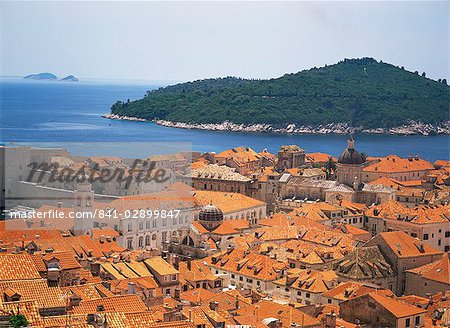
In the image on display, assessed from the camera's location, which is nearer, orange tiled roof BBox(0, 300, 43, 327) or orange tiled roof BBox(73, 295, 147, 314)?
orange tiled roof BBox(0, 300, 43, 327)

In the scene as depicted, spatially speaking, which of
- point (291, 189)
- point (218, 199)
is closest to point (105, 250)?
point (218, 199)

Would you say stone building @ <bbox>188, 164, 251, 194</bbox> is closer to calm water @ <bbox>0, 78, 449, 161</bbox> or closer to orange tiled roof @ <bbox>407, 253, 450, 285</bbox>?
orange tiled roof @ <bbox>407, 253, 450, 285</bbox>

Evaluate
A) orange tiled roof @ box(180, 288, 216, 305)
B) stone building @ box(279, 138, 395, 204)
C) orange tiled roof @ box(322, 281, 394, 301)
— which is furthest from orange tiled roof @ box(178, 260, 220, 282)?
stone building @ box(279, 138, 395, 204)

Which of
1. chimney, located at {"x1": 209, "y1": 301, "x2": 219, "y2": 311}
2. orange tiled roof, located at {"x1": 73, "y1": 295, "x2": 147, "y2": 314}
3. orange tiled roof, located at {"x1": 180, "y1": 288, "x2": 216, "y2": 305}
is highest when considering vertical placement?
orange tiled roof, located at {"x1": 73, "y1": 295, "x2": 147, "y2": 314}

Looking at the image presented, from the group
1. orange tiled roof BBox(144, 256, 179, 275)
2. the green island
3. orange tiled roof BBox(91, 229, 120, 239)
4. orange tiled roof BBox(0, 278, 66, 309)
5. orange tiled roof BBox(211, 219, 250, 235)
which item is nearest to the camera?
orange tiled roof BBox(0, 278, 66, 309)

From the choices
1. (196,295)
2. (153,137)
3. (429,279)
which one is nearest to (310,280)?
(429,279)

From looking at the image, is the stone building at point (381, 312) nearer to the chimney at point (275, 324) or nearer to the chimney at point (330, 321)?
the chimney at point (330, 321)

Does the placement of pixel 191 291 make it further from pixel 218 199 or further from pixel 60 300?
pixel 218 199

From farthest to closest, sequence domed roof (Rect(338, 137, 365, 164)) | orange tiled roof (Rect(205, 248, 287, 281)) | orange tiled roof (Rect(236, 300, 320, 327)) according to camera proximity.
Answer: domed roof (Rect(338, 137, 365, 164)) < orange tiled roof (Rect(205, 248, 287, 281)) < orange tiled roof (Rect(236, 300, 320, 327))
